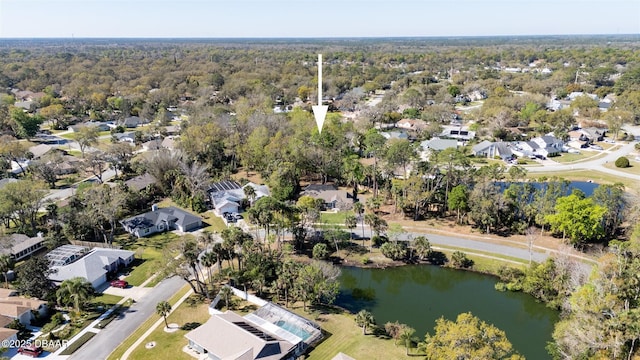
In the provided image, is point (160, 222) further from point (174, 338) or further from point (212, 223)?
point (174, 338)

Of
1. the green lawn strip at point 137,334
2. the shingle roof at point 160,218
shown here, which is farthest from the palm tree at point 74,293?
the shingle roof at point 160,218

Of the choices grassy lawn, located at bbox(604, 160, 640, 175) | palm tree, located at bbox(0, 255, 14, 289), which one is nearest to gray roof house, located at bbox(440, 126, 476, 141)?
grassy lawn, located at bbox(604, 160, 640, 175)

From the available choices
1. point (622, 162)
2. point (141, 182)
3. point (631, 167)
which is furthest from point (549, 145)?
point (141, 182)

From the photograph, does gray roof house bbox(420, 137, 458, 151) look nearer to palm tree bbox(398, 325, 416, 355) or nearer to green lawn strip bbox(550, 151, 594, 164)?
green lawn strip bbox(550, 151, 594, 164)

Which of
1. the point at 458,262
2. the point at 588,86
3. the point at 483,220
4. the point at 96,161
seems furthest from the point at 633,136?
the point at 96,161

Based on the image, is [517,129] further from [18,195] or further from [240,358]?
[18,195]

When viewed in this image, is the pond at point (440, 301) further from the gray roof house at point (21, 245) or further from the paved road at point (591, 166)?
the paved road at point (591, 166)

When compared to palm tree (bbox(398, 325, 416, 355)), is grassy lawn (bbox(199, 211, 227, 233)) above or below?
below

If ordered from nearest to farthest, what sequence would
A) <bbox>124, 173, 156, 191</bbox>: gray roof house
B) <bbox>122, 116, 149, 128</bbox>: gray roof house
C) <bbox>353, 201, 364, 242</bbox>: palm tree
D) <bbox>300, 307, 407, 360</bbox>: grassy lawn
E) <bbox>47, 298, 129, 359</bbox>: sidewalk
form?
<bbox>47, 298, 129, 359</bbox>: sidewalk → <bbox>300, 307, 407, 360</bbox>: grassy lawn → <bbox>353, 201, 364, 242</bbox>: palm tree → <bbox>124, 173, 156, 191</bbox>: gray roof house → <bbox>122, 116, 149, 128</bbox>: gray roof house
